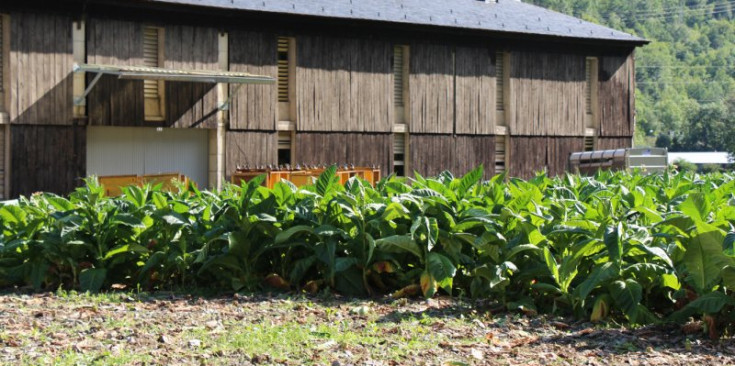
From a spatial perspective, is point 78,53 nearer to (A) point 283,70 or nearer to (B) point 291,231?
(A) point 283,70

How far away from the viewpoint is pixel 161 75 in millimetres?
29547

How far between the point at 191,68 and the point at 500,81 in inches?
533

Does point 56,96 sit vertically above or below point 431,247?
above

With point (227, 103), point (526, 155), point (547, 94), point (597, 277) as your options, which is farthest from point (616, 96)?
point (597, 277)

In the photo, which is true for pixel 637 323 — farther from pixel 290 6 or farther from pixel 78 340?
pixel 290 6

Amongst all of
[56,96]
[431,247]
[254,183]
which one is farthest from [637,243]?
[56,96]

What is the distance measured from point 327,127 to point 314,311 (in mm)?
28068

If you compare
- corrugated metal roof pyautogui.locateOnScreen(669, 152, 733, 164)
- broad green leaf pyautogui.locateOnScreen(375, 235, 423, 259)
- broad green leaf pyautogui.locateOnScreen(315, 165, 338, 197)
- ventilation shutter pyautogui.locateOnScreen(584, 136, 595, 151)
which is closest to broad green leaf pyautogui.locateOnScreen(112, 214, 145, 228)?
broad green leaf pyautogui.locateOnScreen(315, 165, 338, 197)

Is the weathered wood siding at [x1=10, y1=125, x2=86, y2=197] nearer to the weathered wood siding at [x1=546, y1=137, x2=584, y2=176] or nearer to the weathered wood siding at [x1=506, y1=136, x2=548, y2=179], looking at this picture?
the weathered wood siding at [x1=506, y1=136, x2=548, y2=179]

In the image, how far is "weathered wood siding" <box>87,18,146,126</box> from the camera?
31438mm

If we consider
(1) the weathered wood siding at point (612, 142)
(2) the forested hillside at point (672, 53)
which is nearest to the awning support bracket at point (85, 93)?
(1) the weathered wood siding at point (612, 142)

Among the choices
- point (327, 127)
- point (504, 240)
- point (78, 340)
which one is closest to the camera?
point (78, 340)

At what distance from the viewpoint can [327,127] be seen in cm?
3600

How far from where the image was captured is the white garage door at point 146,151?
106 ft
